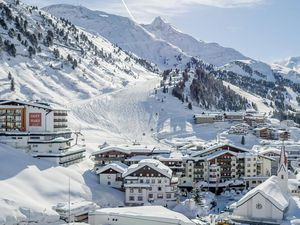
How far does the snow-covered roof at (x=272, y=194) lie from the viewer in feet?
154

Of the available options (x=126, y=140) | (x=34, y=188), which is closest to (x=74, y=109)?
(x=126, y=140)

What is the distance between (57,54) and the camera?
455 feet

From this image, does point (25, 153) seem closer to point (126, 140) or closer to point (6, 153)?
point (6, 153)

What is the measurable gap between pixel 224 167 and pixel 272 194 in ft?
64.8

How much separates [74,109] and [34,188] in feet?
200

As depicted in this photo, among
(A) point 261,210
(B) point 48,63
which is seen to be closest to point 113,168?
(A) point 261,210

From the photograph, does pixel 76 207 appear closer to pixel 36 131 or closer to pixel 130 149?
pixel 36 131

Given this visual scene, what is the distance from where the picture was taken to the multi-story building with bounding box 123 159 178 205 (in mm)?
56312

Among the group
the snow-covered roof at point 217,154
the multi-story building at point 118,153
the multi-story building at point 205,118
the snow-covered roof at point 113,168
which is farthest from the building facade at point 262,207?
the multi-story building at point 205,118

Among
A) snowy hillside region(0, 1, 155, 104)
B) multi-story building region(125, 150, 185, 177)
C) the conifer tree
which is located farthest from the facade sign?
the conifer tree

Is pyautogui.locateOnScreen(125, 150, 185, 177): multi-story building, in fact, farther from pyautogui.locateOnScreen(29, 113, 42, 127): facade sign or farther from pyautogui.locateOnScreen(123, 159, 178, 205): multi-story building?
pyautogui.locateOnScreen(29, 113, 42, 127): facade sign

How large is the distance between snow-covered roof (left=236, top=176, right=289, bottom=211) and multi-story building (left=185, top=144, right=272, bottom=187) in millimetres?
15746

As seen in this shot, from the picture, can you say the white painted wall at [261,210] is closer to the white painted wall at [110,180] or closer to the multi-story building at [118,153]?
the white painted wall at [110,180]

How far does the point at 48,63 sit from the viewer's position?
432 feet
